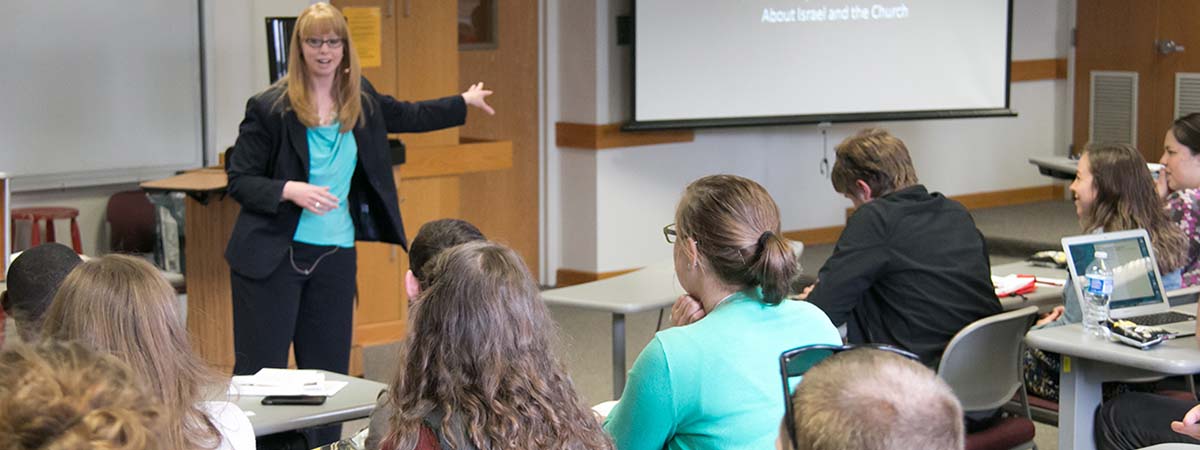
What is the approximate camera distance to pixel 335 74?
4.15 meters

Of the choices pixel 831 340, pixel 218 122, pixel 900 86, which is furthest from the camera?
pixel 900 86

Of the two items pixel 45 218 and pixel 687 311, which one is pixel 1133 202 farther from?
pixel 45 218

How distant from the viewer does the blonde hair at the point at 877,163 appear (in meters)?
3.98

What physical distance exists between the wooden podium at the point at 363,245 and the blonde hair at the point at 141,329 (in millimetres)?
2393

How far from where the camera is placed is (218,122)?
591 centimetres

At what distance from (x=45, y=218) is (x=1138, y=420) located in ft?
13.1

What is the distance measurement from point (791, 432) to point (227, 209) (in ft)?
12.2

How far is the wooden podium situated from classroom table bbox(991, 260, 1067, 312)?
7.03ft

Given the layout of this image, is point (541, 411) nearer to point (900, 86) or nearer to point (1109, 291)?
point (1109, 291)

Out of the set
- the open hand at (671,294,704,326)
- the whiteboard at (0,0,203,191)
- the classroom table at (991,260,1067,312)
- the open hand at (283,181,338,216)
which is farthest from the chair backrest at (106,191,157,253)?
the open hand at (671,294,704,326)

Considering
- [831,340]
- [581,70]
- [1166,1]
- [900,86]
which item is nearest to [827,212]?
[900,86]

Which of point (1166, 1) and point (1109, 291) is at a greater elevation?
point (1166, 1)

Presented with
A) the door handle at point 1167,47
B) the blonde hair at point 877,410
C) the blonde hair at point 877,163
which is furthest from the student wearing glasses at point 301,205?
the door handle at point 1167,47

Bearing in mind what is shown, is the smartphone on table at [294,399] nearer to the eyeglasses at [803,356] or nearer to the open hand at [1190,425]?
the eyeglasses at [803,356]
